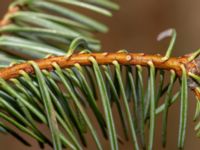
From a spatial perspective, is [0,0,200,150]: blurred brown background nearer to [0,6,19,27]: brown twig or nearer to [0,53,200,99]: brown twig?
[0,6,19,27]: brown twig

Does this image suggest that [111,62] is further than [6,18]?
No

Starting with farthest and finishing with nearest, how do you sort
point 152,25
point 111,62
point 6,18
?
point 152,25
point 6,18
point 111,62

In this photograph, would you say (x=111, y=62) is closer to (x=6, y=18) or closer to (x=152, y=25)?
(x=6, y=18)

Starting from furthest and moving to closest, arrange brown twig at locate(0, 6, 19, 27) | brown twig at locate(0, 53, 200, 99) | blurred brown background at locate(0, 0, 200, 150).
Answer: blurred brown background at locate(0, 0, 200, 150), brown twig at locate(0, 6, 19, 27), brown twig at locate(0, 53, 200, 99)

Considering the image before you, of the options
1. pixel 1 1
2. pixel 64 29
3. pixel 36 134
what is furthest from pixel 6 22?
pixel 1 1

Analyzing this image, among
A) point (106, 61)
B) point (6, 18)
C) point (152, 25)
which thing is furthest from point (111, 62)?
point (152, 25)

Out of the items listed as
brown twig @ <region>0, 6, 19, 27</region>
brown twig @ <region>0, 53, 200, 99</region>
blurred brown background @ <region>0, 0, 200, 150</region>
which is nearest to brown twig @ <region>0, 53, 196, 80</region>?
brown twig @ <region>0, 53, 200, 99</region>

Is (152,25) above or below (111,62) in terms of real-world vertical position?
above

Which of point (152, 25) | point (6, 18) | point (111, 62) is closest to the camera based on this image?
point (111, 62)

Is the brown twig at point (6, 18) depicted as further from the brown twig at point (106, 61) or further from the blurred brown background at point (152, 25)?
the blurred brown background at point (152, 25)

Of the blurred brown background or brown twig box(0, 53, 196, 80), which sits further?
the blurred brown background

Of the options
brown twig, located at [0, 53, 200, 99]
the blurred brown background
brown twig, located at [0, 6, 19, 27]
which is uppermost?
the blurred brown background

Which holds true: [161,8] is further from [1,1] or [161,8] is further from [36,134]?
[36,134]
